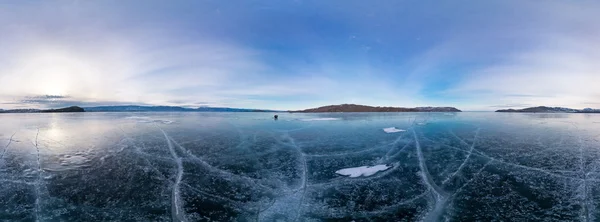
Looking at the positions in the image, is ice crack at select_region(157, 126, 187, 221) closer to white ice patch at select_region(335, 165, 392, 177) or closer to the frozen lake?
the frozen lake

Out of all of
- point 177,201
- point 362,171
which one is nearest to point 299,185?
point 362,171

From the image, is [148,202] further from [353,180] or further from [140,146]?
[140,146]

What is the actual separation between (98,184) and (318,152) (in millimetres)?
6399

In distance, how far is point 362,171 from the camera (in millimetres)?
6484

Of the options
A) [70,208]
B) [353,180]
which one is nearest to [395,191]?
[353,180]

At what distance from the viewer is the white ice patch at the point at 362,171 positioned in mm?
6238

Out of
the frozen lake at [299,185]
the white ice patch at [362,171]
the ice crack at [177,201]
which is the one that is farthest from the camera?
the white ice patch at [362,171]

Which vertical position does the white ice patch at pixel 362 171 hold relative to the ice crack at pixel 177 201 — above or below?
above

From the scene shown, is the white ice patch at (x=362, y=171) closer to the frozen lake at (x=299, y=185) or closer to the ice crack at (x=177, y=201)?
the frozen lake at (x=299, y=185)

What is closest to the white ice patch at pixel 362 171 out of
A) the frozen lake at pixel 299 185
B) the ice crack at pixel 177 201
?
the frozen lake at pixel 299 185

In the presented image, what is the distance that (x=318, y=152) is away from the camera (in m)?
9.10

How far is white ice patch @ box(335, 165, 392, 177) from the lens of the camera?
20.5ft

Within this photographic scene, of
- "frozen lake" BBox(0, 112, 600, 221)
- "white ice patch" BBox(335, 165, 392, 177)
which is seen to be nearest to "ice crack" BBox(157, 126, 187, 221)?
"frozen lake" BBox(0, 112, 600, 221)

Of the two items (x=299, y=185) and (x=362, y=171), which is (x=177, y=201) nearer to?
(x=299, y=185)
